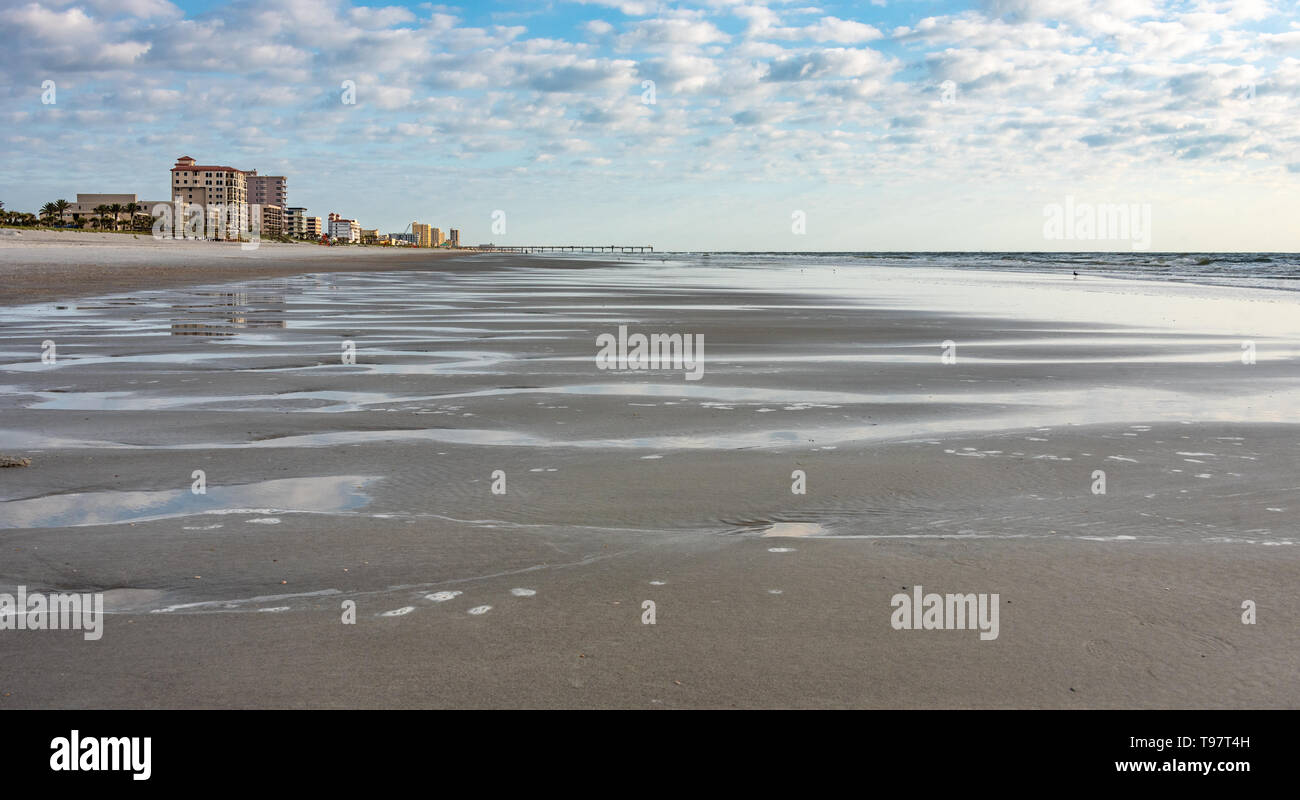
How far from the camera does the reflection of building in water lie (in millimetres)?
16438

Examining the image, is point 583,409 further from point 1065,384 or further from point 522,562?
point 1065,384

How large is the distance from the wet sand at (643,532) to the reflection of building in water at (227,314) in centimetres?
446

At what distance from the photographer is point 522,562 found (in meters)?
4.76

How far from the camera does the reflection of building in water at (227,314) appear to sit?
1644 cm

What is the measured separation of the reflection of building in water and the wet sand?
446cm
